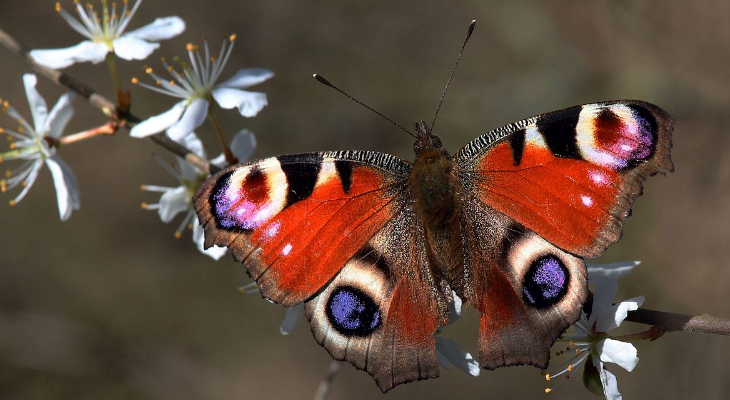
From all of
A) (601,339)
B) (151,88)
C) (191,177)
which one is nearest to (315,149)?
(191,177)

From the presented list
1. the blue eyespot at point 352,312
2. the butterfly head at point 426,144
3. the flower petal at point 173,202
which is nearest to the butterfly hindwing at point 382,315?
the blue eyespot at point 352,312

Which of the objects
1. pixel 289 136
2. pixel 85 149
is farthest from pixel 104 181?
pixel 289 136

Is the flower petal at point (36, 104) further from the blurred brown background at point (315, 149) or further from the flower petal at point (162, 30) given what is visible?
the blurred brown background at point (315, 149)

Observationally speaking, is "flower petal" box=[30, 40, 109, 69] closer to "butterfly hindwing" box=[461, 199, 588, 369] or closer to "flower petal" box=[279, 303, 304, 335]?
"flower petal" box=[279, 303, 304, 335]

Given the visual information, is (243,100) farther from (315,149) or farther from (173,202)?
(315,149)

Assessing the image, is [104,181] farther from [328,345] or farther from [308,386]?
[328,345]
